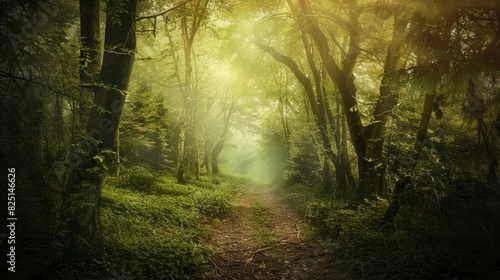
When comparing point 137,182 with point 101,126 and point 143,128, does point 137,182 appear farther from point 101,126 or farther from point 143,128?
A: point 101,126

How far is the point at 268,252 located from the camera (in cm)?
649

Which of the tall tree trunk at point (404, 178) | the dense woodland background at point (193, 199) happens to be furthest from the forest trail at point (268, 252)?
the tall tree trunk at point (404, 178)

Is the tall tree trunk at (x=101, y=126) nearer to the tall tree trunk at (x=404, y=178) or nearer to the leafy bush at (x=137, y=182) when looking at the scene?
the tall tree trunk at (x=404, y=178)

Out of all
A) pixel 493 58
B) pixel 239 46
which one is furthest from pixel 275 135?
pixel 493 58

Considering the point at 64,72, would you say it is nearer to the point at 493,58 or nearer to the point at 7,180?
the point at 7,180

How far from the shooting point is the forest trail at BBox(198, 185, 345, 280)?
17.6 feet

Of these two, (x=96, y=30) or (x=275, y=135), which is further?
(x=275, y=135)

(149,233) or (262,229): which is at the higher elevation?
(149,233)

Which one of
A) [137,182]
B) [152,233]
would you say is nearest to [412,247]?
[152,233]

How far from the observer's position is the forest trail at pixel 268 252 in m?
5.36

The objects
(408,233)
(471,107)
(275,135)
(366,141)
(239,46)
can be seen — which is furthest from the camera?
(275,135)

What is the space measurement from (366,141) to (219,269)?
5135 mm

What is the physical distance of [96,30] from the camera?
5242 mm

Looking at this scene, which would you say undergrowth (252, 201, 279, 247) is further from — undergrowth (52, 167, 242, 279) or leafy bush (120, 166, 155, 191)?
leafy bush (120, 166, 155, 191)
